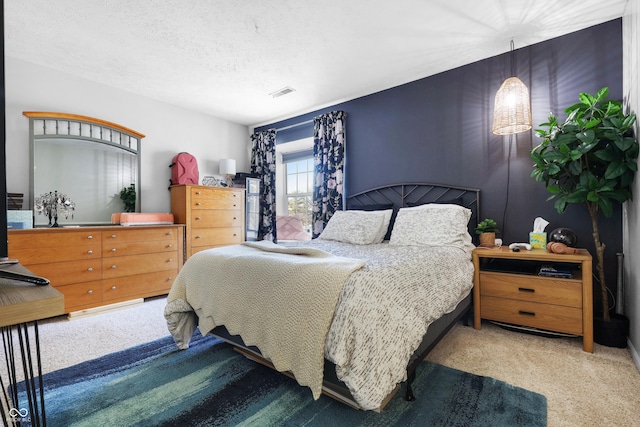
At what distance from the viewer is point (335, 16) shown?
7.48ft

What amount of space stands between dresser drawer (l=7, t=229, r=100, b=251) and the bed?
4.98ft

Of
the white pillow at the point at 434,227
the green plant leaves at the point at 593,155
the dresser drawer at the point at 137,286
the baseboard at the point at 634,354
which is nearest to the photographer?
the baseboard at the point at 634,354

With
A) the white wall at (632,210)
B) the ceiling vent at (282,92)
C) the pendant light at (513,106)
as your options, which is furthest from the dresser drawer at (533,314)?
the ceiling vent at (282,92)

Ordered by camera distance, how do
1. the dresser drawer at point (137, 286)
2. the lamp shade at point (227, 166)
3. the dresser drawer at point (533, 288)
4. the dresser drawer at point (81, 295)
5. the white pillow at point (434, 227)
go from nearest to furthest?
the dresser drawer at point (533, 288) → the white pillow at point (434, 227) → the dresser drawer at point (81, 295) → the dresser drawer at point (137, 286) → the lamp shade at point (227, 166)

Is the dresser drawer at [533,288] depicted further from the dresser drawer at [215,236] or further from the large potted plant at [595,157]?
the dresser drawer at [215,236]

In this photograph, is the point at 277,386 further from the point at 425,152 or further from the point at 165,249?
the point at 425,152

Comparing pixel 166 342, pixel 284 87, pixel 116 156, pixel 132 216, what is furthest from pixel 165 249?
pixel 284 87

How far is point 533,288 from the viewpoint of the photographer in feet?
7.26

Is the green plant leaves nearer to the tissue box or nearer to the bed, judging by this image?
the tissue box

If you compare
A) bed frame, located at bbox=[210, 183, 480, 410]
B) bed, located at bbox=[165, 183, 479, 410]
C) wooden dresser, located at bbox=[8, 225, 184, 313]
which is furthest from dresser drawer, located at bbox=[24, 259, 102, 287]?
bed frame, located at bbox=[210, 183, 480, 410]

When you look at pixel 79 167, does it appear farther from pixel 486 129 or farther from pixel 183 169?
pixel 486 129

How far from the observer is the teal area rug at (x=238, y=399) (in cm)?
138

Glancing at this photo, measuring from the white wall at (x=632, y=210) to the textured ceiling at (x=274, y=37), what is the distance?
0.95 feet

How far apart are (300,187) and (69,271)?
3.06 meters
